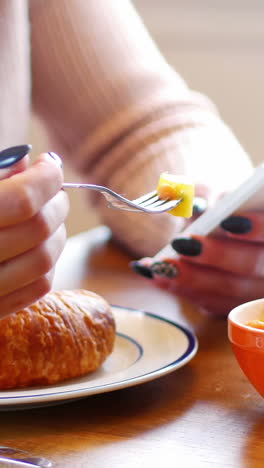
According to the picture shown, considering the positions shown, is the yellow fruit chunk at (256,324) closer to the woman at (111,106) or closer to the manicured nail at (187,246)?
the manicured nail at (187,246)

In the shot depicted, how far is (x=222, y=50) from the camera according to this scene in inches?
84.9

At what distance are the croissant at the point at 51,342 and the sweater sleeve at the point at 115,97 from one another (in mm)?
485

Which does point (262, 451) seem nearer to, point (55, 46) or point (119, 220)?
point (119, 220)

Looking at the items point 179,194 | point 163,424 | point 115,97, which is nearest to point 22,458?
point 163,424

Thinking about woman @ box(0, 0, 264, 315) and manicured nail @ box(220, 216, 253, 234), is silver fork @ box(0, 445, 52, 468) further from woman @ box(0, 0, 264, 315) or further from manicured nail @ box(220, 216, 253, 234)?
woman @ box(0, 0, 264, 315)

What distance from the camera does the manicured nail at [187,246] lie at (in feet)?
2.30

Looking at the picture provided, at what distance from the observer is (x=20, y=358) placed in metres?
0.54

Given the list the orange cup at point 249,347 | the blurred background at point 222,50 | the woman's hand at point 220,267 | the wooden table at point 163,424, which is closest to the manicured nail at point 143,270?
the woman's hand at point 220,267

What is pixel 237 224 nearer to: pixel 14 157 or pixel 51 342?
pixel 51 342

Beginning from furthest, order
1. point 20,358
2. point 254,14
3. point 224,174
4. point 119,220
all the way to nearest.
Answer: point 254,14, point 119,220, point 224,174, point 20,358

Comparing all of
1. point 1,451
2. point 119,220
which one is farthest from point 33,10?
point 1,451

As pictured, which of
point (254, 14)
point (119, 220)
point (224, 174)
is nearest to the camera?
point (224, 174)

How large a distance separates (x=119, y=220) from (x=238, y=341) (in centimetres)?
62

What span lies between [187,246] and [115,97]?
1.65 feet
